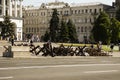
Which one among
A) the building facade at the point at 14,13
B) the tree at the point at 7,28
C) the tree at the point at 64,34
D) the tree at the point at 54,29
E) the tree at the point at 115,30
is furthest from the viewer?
the building facade at the point at 14,13

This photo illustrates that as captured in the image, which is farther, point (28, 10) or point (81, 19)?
point (28, 10)

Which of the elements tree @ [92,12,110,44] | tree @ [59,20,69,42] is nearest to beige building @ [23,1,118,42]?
tree @ [59,20,69,42]

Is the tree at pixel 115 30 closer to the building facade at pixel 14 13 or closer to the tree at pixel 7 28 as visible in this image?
the tree at pixel 7 28

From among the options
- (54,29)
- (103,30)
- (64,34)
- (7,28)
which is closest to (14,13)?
(54,29)

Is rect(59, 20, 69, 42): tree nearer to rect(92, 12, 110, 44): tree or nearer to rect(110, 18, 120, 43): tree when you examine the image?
rect(92, 12, 110, 44): tree

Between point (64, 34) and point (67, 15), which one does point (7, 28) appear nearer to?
point (64, 34)

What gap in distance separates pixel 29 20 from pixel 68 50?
12469cm

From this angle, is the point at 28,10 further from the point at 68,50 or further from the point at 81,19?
the point at 68,50

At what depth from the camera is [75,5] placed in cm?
14775

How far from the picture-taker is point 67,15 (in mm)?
148750

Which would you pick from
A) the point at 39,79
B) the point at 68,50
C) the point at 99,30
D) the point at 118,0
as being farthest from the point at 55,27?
the point at 39,79

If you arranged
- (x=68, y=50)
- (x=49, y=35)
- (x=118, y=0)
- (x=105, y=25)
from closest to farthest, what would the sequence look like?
(x=68, y=50), (x=105, y=25), (x=49, y=35), (x=118, y=0)

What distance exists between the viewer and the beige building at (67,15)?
14100 centimetres

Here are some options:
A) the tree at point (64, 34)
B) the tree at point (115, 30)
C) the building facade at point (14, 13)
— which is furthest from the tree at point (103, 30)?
the building facade at point (14, 13)
